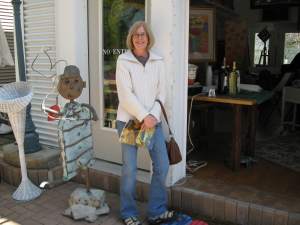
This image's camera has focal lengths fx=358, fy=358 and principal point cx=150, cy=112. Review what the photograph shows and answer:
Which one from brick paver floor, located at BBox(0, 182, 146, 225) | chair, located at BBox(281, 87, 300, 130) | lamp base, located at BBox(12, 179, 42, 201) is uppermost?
chair, located at BBox(281, 87, 300, 130)

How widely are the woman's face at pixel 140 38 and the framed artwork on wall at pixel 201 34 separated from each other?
5.94 feet

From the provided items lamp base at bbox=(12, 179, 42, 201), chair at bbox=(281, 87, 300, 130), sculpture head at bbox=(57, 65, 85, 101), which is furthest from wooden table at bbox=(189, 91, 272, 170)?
lamp base at bbox=(12, 179, 42, 201)

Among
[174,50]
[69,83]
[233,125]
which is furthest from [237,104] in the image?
[69,83]

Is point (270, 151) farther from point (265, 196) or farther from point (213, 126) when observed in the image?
point (265, 196)

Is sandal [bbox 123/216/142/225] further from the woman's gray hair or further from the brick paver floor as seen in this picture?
the woman's gray hair

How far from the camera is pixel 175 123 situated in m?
3.57

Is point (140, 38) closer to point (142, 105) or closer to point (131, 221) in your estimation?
point (142, 105)

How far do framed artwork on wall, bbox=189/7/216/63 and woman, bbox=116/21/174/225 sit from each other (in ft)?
5.84

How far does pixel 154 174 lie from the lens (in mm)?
3205

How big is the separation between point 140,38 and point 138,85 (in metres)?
0.40

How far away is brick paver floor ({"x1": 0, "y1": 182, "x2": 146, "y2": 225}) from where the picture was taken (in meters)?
3.39

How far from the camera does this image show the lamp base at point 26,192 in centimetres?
388

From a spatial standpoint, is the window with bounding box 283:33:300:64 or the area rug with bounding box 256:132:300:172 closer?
the area rug with bounding box 256:132:300:172

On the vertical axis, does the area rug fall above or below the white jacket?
below
